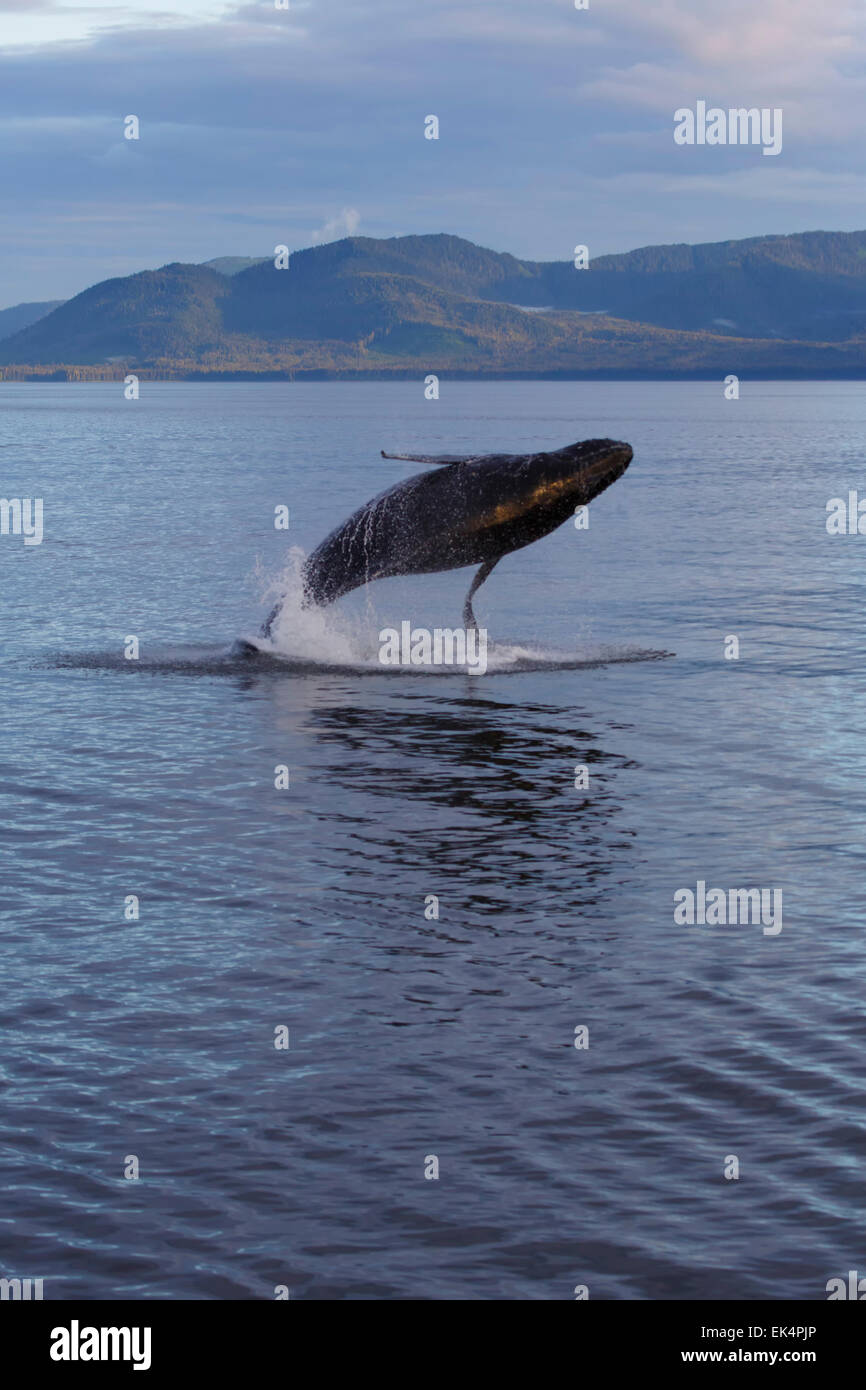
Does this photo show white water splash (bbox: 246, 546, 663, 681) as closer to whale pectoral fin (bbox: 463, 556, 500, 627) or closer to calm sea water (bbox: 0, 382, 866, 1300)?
calm sea water (bbox: 0, 382, 866, 1300)

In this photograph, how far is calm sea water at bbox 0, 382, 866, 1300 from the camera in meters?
10.6

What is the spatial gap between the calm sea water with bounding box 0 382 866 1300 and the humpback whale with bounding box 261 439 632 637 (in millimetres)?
2439

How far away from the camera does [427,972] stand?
14.9 meters

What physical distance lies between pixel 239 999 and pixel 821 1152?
5.21 metres

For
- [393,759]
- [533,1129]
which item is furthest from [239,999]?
[393,759]

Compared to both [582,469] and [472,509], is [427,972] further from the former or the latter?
[472,509]

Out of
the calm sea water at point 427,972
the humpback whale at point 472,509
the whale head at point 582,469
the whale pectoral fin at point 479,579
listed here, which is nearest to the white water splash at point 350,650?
the calm sea water at point 427,972

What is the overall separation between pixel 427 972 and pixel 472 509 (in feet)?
44.5

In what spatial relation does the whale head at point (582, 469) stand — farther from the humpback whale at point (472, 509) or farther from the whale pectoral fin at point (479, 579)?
the whale pectoral fin at point (479, 579)

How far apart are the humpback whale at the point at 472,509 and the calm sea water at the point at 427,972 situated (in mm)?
2439

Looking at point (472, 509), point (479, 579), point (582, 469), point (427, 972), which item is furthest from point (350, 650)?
point (427, 972)
